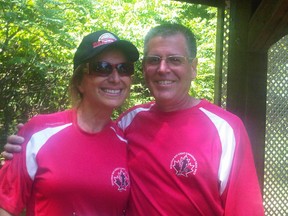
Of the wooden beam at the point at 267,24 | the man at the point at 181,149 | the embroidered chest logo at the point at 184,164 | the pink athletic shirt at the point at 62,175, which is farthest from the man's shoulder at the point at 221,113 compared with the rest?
the wooden beam at the point at 267,24

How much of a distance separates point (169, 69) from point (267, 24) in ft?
3.21

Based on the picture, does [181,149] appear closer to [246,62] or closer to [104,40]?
[104,40]

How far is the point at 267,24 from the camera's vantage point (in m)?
2.70

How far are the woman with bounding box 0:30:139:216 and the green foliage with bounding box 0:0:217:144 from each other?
381cm

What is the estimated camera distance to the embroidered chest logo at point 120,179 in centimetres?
198

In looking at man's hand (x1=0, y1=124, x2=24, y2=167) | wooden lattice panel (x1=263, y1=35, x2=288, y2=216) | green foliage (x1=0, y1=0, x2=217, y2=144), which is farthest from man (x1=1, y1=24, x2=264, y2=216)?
green foliage (x1=0, y1=0, x2=217, y2=144)

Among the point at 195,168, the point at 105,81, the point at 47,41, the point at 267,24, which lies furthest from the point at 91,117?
the point at 47,41

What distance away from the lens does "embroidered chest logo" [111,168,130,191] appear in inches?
78.0

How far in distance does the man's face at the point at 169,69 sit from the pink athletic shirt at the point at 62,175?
0.46 meters

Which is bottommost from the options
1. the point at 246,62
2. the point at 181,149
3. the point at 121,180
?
the point at 121,180

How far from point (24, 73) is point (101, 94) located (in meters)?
4.99

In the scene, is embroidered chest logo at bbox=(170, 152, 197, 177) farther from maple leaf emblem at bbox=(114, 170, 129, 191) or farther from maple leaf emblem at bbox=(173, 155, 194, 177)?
maple leaf emblem at bbox=(114, 170, 129, 191)

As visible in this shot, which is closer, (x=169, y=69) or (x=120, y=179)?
(x=120, y=179)

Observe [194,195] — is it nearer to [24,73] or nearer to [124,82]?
[124,82]
